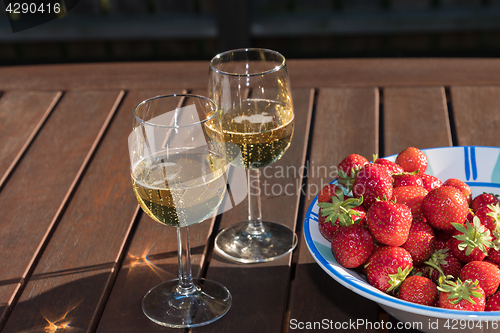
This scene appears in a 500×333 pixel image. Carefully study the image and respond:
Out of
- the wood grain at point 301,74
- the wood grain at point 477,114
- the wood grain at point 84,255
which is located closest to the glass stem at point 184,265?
the wood grain at point 84,255

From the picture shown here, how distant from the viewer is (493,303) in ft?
2.18

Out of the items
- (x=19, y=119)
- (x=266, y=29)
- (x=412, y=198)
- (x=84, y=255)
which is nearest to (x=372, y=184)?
(x=412, y=198)

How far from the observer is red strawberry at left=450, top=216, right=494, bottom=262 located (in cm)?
70

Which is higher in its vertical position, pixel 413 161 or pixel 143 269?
pixel 413 161

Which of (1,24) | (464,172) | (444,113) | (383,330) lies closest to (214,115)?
(383,330)

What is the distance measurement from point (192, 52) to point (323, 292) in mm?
2512

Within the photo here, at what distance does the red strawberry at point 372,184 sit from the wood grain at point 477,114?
0.42 metres

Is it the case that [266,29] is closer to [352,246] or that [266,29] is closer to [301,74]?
[301,74]

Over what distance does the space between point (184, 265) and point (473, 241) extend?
38 cm

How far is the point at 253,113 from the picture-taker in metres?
0.90

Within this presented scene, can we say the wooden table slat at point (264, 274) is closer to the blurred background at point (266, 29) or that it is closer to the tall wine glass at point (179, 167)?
the tall wine glass at point (179, 167)

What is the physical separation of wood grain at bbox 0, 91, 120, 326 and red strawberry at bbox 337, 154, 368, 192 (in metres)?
0.49

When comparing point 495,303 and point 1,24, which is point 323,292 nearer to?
point 495,303

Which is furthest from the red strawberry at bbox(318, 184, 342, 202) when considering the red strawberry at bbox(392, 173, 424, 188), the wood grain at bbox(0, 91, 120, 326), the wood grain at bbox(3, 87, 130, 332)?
the wood grain at bbox(0, 91, 120, 326)
